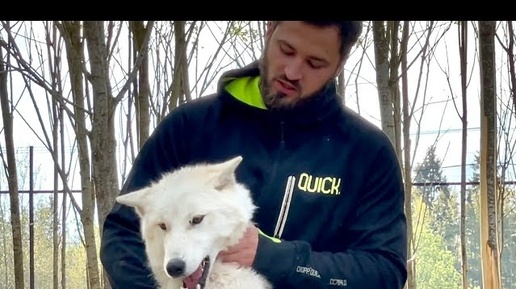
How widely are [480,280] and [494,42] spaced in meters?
0.53

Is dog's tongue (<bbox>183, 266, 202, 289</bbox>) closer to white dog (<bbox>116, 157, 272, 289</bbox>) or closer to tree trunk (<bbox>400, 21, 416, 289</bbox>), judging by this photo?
white dog (<bbox>116, 157, 272, 289</bbox>)

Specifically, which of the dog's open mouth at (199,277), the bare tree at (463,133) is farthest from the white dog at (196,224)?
the bare tree at (463,133)

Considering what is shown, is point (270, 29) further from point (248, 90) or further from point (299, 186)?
point (299, 186)

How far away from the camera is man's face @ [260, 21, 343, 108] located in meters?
1.25

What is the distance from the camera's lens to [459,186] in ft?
5.60

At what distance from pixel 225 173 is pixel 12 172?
2.35 ft

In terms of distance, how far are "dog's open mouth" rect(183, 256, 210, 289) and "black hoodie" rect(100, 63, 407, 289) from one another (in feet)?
0.25

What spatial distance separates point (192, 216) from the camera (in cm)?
116

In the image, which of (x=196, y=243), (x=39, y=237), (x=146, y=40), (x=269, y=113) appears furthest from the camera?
(x=39, y=237)

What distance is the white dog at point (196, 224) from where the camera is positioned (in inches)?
45.1

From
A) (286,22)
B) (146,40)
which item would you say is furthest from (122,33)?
(286,22)

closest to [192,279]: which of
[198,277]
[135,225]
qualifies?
[198,277]

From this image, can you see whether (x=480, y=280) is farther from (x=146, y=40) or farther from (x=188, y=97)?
(x=146, y=40)

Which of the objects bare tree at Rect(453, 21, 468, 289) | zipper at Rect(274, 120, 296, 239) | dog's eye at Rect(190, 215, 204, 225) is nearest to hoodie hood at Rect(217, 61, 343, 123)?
zipper at Rect(274, 120, 296, 239)
